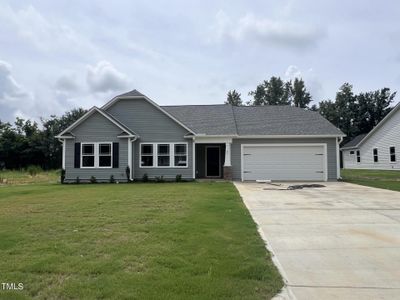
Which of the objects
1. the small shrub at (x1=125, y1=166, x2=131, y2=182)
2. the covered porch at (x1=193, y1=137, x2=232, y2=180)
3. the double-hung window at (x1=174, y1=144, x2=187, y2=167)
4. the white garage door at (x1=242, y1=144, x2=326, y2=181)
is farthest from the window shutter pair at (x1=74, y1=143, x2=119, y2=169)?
Result: the white garage door at (x1=242, y1=144, x2=326, y2=181)

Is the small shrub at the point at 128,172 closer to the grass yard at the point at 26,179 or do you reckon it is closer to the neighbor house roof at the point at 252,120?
the neighbor house roof at the point at 252,120

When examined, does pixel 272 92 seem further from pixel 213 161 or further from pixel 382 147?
pixel 213 161

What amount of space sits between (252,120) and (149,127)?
263 inches

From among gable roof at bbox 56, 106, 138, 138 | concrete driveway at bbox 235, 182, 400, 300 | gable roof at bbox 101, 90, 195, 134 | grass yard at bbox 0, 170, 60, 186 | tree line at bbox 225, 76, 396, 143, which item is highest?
tree line at bbox 225, 76, 396, 143

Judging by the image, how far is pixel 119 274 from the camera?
464cm

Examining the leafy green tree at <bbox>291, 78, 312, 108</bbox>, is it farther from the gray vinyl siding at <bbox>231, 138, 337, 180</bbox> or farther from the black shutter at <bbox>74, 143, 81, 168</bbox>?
the black shutter at <bbox>74, 143, 81, 168</bbox>

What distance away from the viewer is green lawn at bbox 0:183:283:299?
13.8ft

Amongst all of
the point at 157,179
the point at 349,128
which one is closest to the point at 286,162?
the point at 157,179

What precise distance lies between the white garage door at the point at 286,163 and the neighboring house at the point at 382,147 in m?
10.9

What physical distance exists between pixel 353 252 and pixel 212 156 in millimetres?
18645

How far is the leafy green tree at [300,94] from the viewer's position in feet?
193

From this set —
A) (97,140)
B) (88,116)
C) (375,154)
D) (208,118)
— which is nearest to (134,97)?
(88,116)

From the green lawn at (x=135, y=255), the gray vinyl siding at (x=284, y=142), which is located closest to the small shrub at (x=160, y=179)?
the gray vinyl siding at (x=284, y=142)

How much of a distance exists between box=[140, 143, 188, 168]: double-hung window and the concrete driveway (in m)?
11.3
